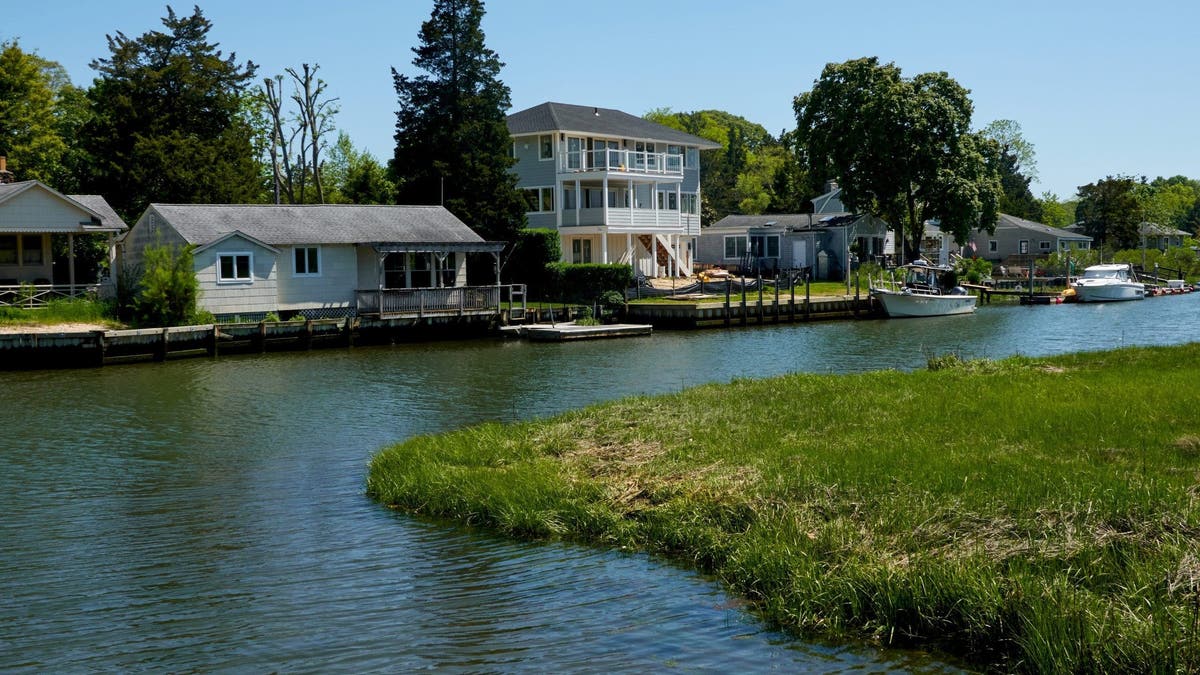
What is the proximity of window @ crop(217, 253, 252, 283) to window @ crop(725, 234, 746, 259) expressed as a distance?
1642 inches

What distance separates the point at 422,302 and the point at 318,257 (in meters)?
4.57

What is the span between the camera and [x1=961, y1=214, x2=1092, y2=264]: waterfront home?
9931 cm

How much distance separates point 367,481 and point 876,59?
65219 millimetres

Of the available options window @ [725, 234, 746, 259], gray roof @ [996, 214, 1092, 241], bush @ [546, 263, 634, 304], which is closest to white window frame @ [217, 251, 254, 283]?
bush @ [546, 263, 634, 304]

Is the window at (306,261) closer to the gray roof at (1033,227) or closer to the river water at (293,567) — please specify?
the river water at (293,567)

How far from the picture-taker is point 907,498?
11898 mm

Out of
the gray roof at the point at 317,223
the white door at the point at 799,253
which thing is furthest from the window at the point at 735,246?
the gray roof at the point at 317,223

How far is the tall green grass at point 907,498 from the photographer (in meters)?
9.27

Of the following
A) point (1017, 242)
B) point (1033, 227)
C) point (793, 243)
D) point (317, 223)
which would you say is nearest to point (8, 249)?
point (317, 223)

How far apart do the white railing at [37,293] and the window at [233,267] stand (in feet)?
16.7

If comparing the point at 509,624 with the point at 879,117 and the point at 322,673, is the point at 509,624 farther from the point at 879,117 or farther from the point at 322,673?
the point at 879,117

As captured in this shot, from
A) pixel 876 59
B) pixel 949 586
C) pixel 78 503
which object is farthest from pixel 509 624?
pixel 876 59

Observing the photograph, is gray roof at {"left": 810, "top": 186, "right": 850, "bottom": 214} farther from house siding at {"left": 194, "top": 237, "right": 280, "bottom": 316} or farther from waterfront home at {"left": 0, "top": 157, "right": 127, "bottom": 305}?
waterfront home at {"left": 0, "top": 157, "right": 127, "bottom": 305}

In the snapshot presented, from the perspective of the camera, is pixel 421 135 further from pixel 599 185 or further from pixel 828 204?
pixel 828 204
